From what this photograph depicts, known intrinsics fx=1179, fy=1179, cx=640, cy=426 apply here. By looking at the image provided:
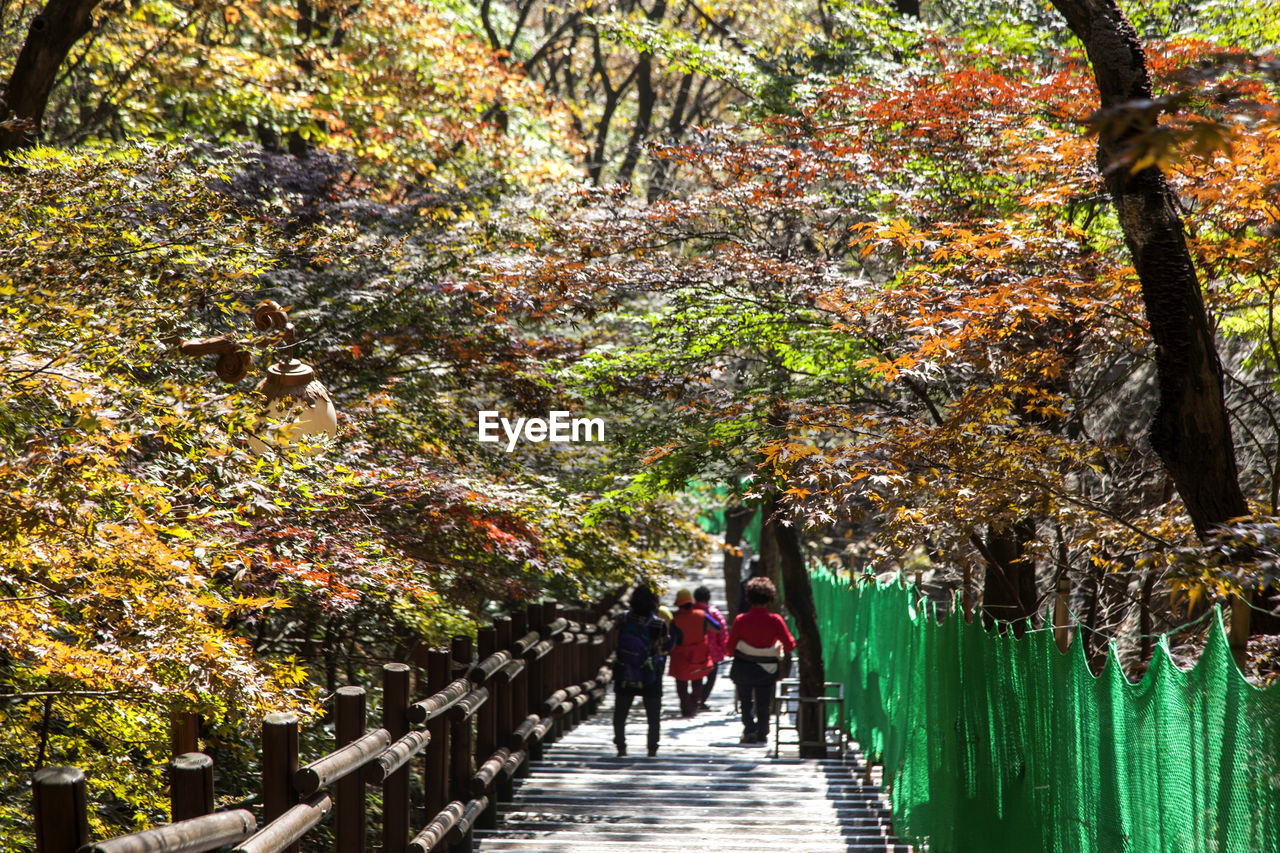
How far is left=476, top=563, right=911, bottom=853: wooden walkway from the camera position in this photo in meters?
7.58

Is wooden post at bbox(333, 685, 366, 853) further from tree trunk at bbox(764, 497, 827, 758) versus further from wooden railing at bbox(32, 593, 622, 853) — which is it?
tree trunk at bbox(764, 497, 827, 758)

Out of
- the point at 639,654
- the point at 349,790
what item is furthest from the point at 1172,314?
the point at 639,654

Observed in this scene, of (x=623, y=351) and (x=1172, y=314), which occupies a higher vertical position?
(x=623, y=351)

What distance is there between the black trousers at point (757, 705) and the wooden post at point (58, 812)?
10.0m

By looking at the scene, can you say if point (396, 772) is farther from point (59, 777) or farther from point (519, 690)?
point (519, 690)

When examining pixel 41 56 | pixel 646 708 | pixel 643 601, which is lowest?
pixel 646 708

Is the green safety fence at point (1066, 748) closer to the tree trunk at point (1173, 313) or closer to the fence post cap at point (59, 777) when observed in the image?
the tree trunk at point (1173, 313)

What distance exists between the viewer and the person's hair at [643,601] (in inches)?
394

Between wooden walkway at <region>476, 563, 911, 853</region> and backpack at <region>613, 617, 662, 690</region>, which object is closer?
wooden walkway at <region>476, 563, 911, 853</region>

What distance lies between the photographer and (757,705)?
→ 12.3 m

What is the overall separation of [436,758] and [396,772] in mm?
947

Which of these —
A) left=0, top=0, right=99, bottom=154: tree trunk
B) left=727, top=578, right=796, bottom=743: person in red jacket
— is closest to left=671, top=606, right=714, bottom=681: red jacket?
left=727, top=578, right=796, bottom=743: person in red jacket

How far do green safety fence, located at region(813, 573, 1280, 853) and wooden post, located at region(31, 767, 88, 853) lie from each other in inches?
106

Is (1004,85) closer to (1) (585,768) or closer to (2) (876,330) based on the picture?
(2) (876,330)
